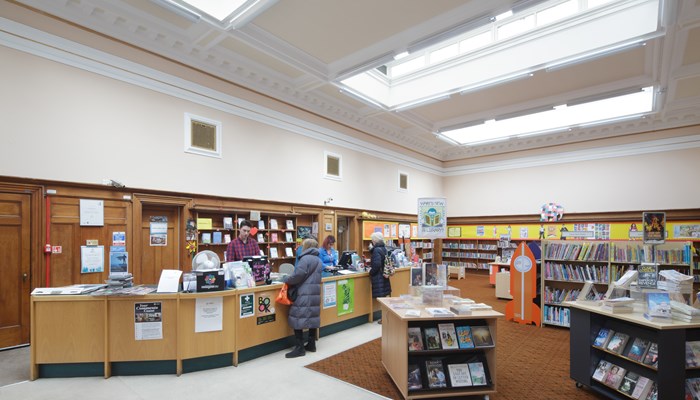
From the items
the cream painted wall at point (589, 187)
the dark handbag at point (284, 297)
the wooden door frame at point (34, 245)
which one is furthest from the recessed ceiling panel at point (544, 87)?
the wooden door frame at point (34, 245)

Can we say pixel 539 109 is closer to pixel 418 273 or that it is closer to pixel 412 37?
pixel 412 37

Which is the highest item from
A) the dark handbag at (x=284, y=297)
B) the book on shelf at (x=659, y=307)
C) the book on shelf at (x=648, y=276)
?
the book on shelf at (x=648, y=276)

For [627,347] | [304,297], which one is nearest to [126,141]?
[304,297]

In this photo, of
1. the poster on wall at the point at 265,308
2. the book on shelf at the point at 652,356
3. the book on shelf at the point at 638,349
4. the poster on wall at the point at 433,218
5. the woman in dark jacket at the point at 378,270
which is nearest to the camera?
the book on shelf at the point at 652,356

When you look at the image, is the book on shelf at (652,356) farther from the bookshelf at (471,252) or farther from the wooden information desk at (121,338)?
the bookshelf at (471,252)

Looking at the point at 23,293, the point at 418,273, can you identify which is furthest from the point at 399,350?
the point at 23,293

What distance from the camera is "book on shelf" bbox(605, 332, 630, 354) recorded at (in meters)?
3.75

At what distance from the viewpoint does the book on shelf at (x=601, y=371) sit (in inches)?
152

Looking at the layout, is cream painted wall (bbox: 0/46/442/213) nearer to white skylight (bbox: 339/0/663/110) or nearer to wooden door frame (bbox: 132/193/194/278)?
wooden door frame (bbox: 132/193/194/278)

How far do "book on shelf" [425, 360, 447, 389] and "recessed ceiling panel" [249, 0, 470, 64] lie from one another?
5041mm

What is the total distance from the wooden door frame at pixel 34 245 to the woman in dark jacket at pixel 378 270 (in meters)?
5.14

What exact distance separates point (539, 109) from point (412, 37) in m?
5.16

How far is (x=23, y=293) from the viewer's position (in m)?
4.96

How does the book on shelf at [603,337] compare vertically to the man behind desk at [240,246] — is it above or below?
below
